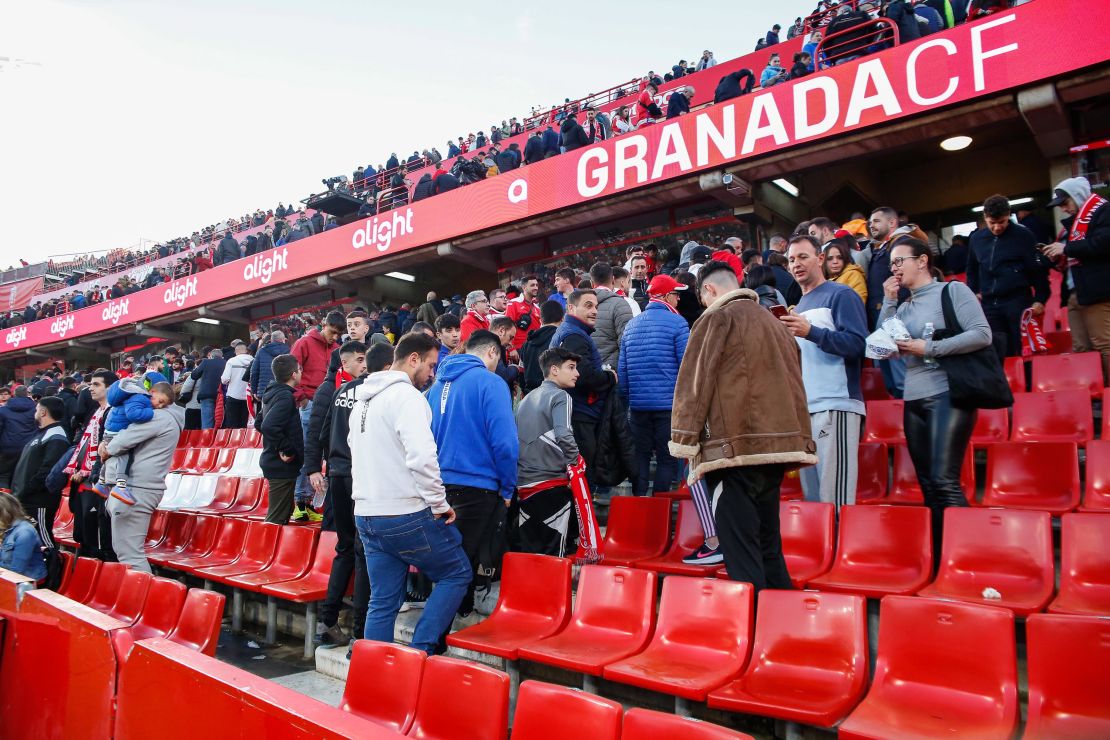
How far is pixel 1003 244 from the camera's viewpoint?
5.02m

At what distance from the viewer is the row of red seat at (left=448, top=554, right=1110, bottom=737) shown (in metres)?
1.98

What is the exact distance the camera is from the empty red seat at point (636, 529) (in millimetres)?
3863

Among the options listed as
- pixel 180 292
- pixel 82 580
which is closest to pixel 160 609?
pixel 82 580

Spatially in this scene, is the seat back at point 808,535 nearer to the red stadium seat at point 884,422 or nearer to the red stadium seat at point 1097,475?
the red stadium seat at point 1097,475

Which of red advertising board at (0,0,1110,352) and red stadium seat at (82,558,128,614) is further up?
red advertising board at (0,0,1110,352)

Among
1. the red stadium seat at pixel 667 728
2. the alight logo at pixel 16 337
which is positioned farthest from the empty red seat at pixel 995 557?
the alight logo at pixel 16 337

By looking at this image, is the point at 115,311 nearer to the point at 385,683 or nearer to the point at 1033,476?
the point at 385,683

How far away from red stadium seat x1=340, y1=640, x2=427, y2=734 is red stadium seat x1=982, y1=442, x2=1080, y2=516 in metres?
3.04

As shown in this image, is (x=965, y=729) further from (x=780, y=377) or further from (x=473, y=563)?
(x=473, y=563)

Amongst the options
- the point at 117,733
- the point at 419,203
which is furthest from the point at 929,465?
the point at 419,203

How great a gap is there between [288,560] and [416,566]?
7.79 ft

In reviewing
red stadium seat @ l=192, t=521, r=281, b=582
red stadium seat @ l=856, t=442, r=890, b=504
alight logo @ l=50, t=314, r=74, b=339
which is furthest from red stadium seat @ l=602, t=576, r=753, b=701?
alight logo @ l=50, t=314, r=74, b=339

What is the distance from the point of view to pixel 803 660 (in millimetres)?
2447

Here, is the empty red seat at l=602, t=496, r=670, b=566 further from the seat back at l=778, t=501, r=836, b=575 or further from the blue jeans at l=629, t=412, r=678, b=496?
the seat back at l=778, t=501, r=836, b=575
